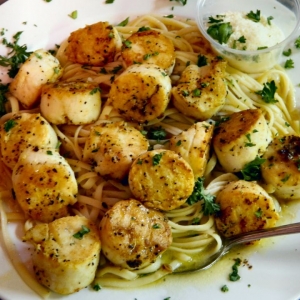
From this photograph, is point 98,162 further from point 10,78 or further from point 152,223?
point 10,78

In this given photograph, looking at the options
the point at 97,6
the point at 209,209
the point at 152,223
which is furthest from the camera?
the point at 97,6

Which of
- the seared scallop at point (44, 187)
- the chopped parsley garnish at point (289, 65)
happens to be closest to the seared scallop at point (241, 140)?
the chopped parsley garnish at point (289, 65)

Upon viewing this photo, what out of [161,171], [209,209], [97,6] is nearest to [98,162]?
[161,171]

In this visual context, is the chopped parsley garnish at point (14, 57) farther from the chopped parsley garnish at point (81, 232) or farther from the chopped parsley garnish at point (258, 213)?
the chopped parsley garnish at point (258, 213)

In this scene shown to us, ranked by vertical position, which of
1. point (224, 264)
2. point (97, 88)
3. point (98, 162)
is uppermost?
point (97, 88)

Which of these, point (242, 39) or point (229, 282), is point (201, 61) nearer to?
point (242, 39)

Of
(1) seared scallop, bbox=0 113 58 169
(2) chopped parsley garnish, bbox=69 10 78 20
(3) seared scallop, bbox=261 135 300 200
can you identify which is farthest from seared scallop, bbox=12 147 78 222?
(2) chopped parsley garnish, bbox=69 10 78 20
